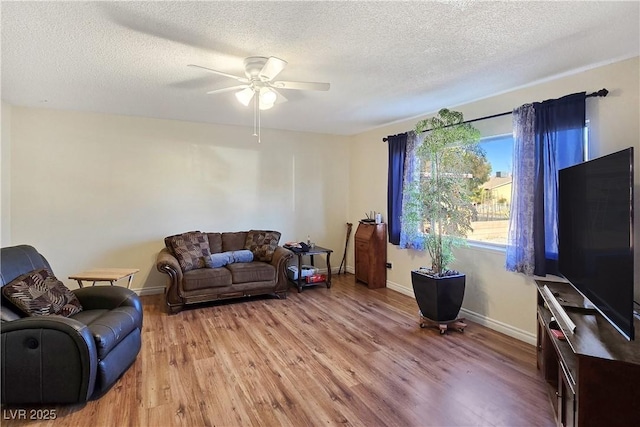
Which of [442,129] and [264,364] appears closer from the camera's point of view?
[264,364]

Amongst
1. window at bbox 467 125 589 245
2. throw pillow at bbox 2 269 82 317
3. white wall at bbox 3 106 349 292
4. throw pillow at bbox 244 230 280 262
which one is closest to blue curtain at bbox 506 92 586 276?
window at bbox 467 125 589 245

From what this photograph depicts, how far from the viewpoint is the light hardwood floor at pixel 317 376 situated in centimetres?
205

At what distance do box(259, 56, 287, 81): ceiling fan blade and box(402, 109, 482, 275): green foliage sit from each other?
6.03 ft

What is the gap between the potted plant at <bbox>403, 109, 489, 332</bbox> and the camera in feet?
10.9

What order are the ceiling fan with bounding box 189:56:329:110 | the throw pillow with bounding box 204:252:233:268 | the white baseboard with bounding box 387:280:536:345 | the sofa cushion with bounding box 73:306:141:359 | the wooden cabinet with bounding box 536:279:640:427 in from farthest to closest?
the throw pillow with bounding box 204:252:233:268
the white baseboard with bounding box 387:280:536:345
the ceiling fan with bounding box 189:56:329:110
the sofa cushion with bounding box 73:306:141:359
the wooden cabinet with bounding box 536:279:640:427

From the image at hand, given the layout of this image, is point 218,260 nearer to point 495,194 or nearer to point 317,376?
point 317,376

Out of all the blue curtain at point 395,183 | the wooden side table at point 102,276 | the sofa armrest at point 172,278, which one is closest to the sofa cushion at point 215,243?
Answer: the sofa armrest at point 172,278

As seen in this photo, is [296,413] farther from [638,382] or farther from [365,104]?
[365,104]

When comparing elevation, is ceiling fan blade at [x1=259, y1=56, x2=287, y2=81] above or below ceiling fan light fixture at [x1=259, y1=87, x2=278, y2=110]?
above

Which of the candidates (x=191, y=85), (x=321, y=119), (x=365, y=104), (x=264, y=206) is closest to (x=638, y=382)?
(x=365, y=104)

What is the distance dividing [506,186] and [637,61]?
1.41 meters

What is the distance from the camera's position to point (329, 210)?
5945 mm

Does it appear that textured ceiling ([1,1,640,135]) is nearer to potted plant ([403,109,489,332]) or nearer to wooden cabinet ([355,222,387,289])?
potted plant ([403,109,489,332])

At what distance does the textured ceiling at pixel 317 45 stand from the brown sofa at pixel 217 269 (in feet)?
6.21
